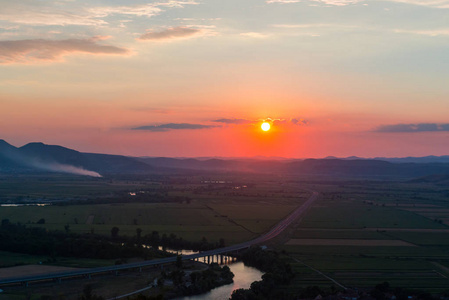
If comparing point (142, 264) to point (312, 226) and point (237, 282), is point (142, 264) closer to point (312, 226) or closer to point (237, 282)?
point (237, 282)

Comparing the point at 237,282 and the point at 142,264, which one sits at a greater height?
the point at 142,264

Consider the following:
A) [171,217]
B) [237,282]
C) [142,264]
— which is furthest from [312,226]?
[142,264]

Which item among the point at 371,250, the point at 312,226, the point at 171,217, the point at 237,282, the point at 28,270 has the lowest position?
the point at 237,282

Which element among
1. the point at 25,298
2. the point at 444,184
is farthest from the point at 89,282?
the point at 444,184

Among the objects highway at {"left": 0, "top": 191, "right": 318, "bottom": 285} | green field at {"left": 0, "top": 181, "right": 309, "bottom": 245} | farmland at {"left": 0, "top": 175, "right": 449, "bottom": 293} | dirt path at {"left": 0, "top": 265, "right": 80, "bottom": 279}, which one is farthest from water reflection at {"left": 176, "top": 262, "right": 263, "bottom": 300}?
dirt path at {"left": 0, "top": 265, "right": 80, "bottom": 279}

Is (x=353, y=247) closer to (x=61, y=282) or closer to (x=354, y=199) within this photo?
(x=61, y=282)

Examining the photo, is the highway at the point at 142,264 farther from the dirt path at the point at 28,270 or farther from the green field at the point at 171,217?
the green field at the point at 171,217

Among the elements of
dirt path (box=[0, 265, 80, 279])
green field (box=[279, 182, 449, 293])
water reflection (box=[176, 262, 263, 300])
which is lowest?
water reflection (box=[176, 262, 263, 300])

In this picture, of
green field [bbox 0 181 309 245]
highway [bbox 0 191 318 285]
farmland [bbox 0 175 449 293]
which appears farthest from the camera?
green field [bbox 0 181 309 245]

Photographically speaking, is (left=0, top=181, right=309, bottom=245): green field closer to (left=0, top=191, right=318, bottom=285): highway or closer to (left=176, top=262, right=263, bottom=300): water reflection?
(left=0, top=191, right=318, bottom=285): highway
